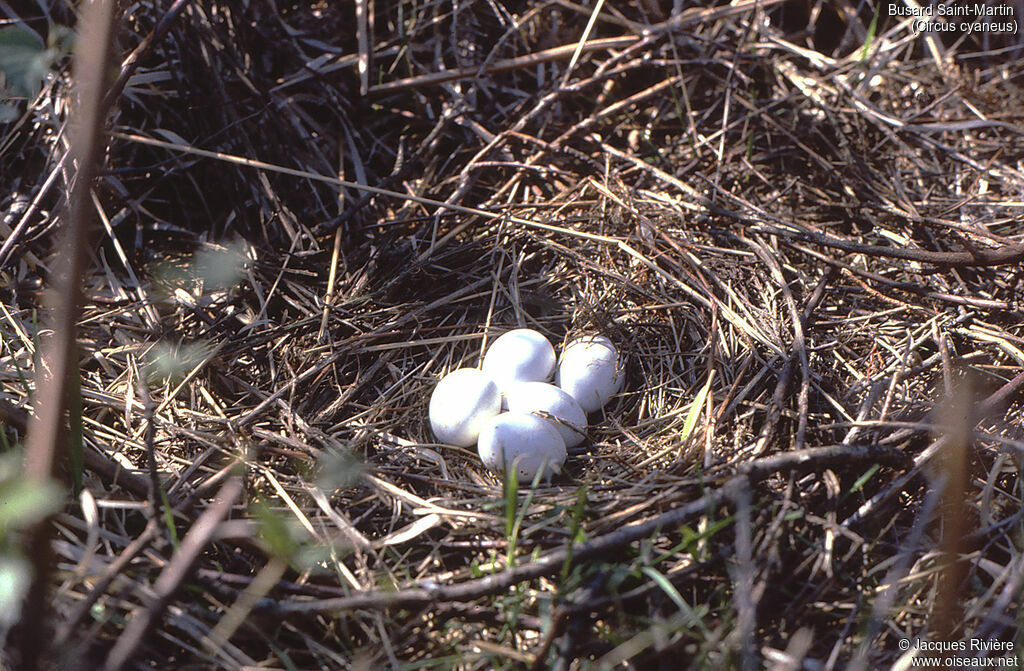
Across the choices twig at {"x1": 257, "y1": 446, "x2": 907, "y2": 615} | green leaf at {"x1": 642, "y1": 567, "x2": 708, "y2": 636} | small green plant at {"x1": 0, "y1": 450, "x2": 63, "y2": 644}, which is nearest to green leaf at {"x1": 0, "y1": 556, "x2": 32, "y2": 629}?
small green plant at {"x1": 0, "y1": 450, "x2": 63, "y2": 644}

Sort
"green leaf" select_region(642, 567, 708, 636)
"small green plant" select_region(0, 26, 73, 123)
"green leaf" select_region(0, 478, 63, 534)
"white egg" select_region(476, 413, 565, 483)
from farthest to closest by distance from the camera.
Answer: "white egg" select_region(476, 413, 565, 483) < "small green plant" select_region(0, 26, 73, 123) < "green leaf" select_region(642, 567, 708, 636) < "green leaf" select_region(0, 478, 63, 534)

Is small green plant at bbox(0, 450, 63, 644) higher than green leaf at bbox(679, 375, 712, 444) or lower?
higher

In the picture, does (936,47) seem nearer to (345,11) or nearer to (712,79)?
(712,79)

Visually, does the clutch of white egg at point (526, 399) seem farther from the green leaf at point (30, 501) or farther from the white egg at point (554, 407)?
the green leaf at point (30, 501)

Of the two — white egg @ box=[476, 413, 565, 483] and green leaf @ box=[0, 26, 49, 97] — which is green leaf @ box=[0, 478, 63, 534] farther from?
white egg @ box=[476, 413, 565, 483]

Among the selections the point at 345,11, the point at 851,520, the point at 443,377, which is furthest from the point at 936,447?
the point at 345,11

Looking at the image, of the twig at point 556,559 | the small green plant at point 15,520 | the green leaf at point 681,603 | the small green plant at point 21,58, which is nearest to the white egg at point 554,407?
the twig at point 556,559
